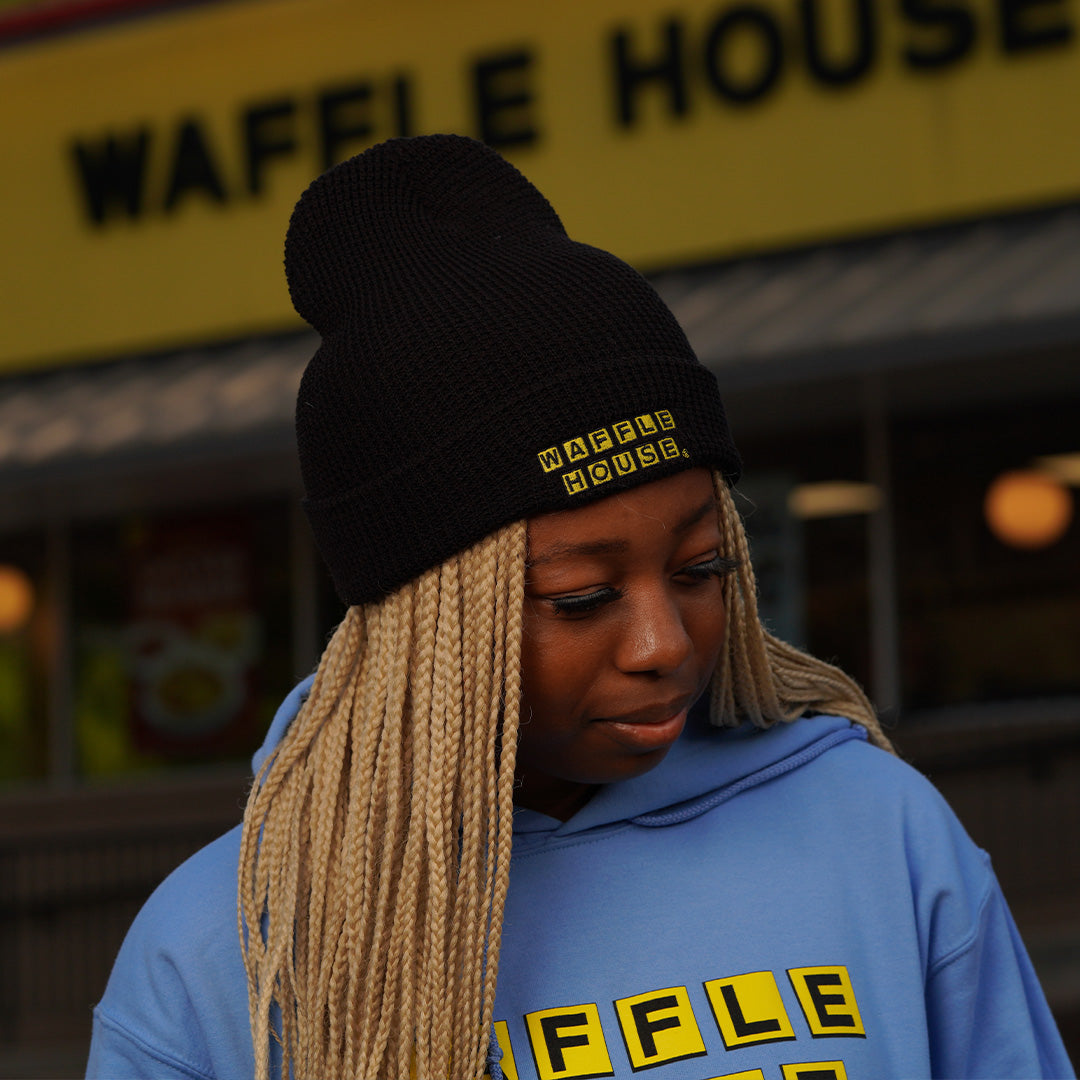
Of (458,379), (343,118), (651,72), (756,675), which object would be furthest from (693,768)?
(343,118)

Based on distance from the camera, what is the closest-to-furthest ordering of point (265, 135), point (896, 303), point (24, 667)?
point (896, 303), point (265, 135), point (24, 667)

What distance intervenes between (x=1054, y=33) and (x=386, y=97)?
3.35 m

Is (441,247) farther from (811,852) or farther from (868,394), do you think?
(868,394)

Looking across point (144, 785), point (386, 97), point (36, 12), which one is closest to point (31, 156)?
point (36, 12)

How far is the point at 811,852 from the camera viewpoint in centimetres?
166

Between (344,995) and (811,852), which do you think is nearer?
(344,995)

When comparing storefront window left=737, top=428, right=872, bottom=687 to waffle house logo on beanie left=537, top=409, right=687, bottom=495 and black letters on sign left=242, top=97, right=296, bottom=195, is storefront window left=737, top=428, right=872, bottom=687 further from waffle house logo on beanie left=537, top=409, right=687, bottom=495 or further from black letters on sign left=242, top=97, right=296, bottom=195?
waffle house logo on beanie left=537, top=409, right=687, bottom=495

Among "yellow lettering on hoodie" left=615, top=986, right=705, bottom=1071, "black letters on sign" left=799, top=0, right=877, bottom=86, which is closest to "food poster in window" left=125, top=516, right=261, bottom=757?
"black letters on sign" left=799, top=0, right=877, bottom=86

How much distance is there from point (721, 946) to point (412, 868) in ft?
1.22

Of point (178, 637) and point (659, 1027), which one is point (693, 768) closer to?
point (659, 1027)

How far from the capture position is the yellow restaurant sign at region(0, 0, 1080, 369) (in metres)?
6.57

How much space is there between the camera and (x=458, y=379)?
1.49m

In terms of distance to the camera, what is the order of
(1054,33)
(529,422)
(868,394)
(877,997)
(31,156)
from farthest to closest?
(31,156)
(868,394)
(1054,33)
(877,997)
(529,422)

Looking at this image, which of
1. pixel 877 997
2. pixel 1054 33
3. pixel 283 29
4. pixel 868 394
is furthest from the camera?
pixel 283 29
